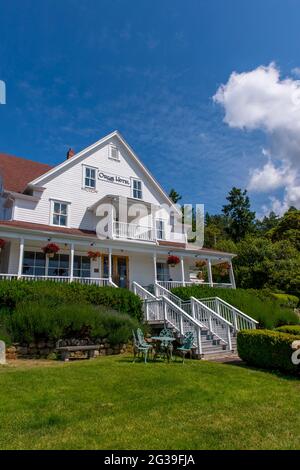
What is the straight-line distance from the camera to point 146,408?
239 inches

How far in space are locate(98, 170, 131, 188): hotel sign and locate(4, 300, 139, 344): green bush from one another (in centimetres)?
1159

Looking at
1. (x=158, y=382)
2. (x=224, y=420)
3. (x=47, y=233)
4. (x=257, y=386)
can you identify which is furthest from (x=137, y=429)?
(x=47, y=233)

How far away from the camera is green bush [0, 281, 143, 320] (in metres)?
13.0

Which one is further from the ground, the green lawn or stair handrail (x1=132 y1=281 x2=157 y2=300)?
stair handrail (x1=132 y1=281 x2=157 y2=300)

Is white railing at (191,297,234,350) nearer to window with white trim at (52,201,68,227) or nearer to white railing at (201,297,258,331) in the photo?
white railing at (201,297,258,331)

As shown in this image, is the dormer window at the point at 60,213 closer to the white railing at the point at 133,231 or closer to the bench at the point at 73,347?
the white railing at the point at 133,231

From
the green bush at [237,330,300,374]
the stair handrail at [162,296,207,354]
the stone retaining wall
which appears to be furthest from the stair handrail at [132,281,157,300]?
the green bush at [237,330,300,374]

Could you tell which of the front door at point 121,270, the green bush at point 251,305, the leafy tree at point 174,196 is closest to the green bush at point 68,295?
the green bush at point 251,305

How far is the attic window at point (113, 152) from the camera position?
24.2 metres

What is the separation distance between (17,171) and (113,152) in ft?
21.2

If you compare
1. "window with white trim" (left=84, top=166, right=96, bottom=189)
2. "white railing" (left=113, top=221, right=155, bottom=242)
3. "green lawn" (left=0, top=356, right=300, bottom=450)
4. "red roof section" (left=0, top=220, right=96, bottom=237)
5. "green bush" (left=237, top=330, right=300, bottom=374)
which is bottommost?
"green lawn" (left=0, top=356, right=300, bottom=450)

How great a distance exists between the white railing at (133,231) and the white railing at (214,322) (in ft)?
25.2

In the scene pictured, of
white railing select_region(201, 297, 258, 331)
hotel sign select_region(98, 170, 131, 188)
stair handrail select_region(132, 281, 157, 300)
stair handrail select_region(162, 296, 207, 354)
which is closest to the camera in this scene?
stair handrail select_region(162, 296, 207, 354)
